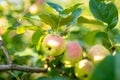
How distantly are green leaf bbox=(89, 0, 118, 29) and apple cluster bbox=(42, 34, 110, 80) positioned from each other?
0.37ft

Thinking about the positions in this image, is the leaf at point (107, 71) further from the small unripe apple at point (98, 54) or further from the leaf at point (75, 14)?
the leaf at point (75, 14)

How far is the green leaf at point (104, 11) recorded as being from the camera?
2.95ft

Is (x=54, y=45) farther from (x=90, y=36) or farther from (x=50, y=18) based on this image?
(x=90, y=36)

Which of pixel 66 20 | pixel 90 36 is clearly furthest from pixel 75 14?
pixel 90 36

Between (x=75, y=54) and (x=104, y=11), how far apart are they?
0.59 ft

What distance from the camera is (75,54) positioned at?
2.68 feet

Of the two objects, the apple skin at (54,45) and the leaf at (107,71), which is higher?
the leaf at (107,71)

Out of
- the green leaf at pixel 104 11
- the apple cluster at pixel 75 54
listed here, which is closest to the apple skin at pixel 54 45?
the apple cluster at pixel 75 54

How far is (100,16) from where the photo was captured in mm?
912

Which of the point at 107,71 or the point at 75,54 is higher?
the point at 107,71

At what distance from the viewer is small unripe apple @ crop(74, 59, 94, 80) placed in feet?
2.54

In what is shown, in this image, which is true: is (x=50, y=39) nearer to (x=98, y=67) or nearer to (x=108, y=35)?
(x=108, y=35)

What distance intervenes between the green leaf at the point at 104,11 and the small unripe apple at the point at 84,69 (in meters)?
0.18

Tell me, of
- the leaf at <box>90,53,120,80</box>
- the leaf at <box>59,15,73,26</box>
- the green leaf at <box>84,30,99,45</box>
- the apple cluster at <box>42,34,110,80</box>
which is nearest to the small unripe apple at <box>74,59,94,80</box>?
the apple cluster at <box>42,34,110,80</box>
